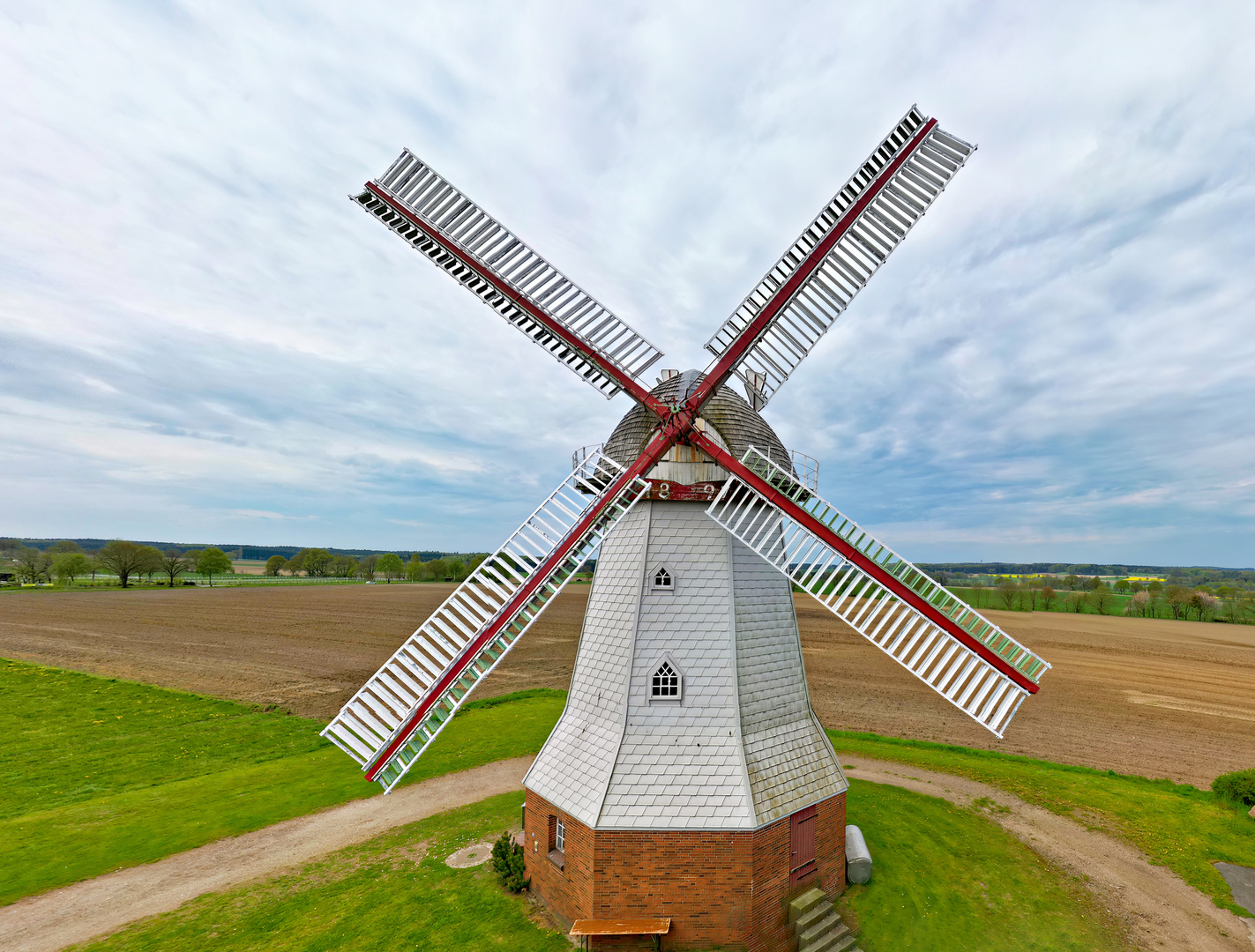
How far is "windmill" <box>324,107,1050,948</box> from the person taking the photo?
33.4ft

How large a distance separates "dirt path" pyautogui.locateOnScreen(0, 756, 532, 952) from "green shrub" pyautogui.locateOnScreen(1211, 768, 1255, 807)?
25680 mm

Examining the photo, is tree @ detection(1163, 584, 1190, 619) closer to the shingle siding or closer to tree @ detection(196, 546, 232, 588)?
the shingle siding

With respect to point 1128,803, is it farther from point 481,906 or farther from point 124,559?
point 124,559

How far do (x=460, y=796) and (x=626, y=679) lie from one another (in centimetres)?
1140

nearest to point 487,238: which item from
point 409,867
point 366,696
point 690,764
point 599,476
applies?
point 599,476

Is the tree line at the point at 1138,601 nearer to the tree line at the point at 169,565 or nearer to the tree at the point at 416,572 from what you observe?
the tree line at the point at 169,565

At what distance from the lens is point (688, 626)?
11336mm

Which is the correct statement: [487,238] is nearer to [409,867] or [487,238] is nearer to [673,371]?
[673,371]

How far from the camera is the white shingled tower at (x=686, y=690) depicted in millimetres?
10430

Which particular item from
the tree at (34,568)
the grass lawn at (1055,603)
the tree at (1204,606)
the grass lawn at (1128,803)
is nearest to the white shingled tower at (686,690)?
A: the grass lawn at (1128,803)

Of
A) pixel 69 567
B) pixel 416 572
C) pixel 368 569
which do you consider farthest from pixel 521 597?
pixel 368 569

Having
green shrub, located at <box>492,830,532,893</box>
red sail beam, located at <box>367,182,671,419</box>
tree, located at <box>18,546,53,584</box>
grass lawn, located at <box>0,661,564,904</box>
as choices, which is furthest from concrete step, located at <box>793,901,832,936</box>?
tree, located at <box>18,546,53,584</box>

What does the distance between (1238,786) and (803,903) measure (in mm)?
19283

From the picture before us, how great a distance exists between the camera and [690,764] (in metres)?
10.6
